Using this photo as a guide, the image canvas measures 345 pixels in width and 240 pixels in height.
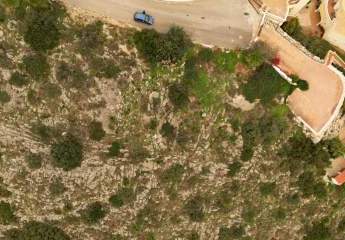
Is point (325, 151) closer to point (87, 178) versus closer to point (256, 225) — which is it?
point (256, 225)

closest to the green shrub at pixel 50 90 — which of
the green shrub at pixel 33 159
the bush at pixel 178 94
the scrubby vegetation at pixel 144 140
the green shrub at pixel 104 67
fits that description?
the scrubby vegetation at pixel 144 140

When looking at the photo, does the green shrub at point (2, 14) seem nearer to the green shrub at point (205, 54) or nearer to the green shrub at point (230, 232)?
the green shrub at point (205, 54)

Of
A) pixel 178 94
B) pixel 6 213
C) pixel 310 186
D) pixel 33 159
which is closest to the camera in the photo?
pixel 178 94

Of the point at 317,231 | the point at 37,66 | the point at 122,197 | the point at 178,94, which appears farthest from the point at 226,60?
the point at 317,231

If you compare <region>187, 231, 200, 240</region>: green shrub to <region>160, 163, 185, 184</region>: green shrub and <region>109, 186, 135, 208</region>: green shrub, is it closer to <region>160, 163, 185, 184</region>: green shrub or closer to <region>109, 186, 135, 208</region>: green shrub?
<region>160, 163, 185, 184</region>: green shrub

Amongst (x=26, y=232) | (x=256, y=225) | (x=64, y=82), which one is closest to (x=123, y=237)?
(x=26, y=232)

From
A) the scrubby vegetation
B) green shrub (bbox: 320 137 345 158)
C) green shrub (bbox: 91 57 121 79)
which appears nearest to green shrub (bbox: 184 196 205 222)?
the scrubby vegetation

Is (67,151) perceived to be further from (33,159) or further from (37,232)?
(37,232)
